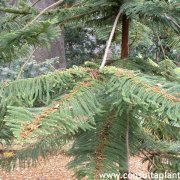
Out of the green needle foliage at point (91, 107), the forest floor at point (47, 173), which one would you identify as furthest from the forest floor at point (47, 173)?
the green needle foliage at point (91, 107)

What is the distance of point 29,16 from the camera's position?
127cm

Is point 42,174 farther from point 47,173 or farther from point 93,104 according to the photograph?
point 93,104

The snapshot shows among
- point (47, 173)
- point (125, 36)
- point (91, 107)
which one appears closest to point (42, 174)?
point (47, 173)

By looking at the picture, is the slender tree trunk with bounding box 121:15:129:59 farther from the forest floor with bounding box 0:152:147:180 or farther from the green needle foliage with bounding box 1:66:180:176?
the forest floor with bounding box 0:152:147:180

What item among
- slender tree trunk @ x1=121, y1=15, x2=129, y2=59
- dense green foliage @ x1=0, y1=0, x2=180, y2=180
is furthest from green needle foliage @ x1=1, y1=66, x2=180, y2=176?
slender tree trunk @ x1=121, y1=15, x2=129, y2=59

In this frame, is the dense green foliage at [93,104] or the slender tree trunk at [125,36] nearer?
the dense green foliage at [93,104]

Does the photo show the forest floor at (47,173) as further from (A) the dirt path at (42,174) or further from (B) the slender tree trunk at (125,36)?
(B) the slender tree trunk at (125,36)

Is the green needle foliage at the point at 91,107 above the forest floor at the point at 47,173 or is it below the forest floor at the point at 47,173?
above

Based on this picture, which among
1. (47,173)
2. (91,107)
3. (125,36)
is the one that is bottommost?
(47,173)

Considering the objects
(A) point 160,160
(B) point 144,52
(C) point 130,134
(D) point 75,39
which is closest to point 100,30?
(A) point 160,160

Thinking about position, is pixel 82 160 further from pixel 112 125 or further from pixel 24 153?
pixel 24 153

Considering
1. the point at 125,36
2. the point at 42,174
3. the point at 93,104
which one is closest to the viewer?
the point at 93,104

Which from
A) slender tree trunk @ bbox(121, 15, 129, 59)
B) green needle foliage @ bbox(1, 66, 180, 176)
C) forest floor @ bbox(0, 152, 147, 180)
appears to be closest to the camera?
green needle foliage @ bbox(1, 66, 180, 176)

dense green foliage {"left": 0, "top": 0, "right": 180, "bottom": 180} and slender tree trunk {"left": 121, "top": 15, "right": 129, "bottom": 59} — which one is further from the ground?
slender tree trunk {"left": 121, "top": 15, "right": 129, "bottom": 59}
